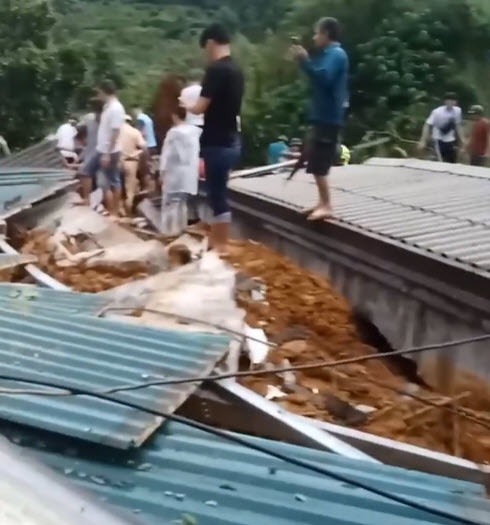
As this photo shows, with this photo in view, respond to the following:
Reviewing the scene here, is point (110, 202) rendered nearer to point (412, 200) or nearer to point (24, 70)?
point (412, 200)

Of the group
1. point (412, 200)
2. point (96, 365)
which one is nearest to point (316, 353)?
point (96, 365)

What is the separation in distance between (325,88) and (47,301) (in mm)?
2588

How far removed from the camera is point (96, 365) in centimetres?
437

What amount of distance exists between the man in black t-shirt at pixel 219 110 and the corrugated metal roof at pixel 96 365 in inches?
86.0

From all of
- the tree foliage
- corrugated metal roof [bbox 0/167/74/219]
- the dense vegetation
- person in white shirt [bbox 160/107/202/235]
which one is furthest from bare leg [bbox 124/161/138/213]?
the tree foliage

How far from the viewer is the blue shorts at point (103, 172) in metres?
10.3

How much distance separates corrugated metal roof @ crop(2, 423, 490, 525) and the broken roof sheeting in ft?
5.41

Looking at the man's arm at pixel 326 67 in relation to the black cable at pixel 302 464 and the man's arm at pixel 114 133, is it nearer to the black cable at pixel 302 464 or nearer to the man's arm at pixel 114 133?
the man's arm at pixel 114 133

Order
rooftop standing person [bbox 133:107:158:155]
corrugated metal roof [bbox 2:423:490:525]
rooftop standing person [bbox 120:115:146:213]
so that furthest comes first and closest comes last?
1. rooftop standing person [bbox 133:107:158:155]
2. rooftop standing person [bbox 120:115:146:213]
3. corrugated metal roof [bbox 2:423:490:525]

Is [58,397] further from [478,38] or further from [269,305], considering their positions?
[478,38]

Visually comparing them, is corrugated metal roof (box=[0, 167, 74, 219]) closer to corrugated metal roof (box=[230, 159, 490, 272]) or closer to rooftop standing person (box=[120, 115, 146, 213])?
rooftop standing person (box=[120, 115, 146, 213])

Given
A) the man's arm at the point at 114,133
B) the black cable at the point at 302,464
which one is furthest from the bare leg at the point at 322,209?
the black cable at the point at 302,464

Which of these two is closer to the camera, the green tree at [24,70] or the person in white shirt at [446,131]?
the person in white shirt at [446,131]

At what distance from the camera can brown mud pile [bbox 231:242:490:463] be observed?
5297 mm
